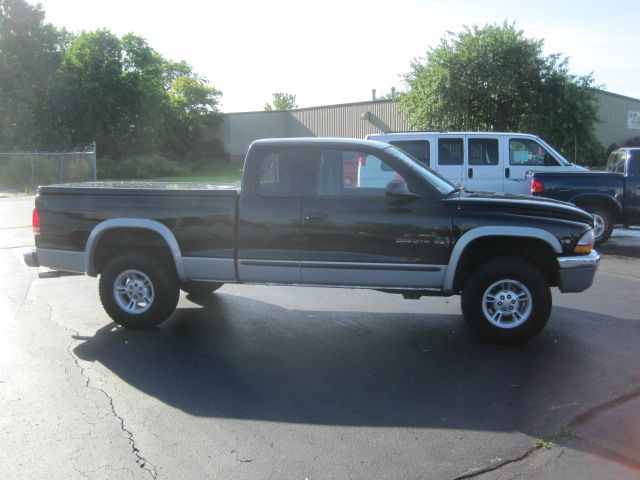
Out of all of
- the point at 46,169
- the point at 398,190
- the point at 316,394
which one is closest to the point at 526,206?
the point at 398,190

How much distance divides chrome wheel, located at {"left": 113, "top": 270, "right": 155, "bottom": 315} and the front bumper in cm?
419

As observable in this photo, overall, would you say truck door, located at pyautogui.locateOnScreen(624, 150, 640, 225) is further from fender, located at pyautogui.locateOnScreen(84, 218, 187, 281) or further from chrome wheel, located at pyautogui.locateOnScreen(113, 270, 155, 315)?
chrome wheel, located at pyautogui.locateOnScreen(113, 270, 155, 315)

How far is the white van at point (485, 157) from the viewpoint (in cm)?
1285

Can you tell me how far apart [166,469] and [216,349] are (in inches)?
89.2

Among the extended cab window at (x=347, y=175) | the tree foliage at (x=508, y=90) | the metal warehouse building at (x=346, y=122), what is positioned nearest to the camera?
the extended cab window at (x=347, y=175)

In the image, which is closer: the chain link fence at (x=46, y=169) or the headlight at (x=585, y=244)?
the headlight at (x=585, y=244)

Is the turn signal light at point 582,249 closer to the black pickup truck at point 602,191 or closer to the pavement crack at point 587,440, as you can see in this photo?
the pavement crack at point 587,440

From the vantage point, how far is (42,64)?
41594 millimetres

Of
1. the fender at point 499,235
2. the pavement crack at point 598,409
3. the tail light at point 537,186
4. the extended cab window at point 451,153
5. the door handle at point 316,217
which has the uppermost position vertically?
the extended cab window at point 451,153

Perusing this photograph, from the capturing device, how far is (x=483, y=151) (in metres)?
13.0

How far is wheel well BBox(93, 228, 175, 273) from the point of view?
645 cm

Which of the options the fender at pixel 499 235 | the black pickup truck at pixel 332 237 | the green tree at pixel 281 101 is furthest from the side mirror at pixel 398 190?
the green tree at pixel 281 101

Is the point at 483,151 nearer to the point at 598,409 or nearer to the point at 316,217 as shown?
the point at 316,217

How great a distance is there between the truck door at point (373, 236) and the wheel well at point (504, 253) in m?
0.27
